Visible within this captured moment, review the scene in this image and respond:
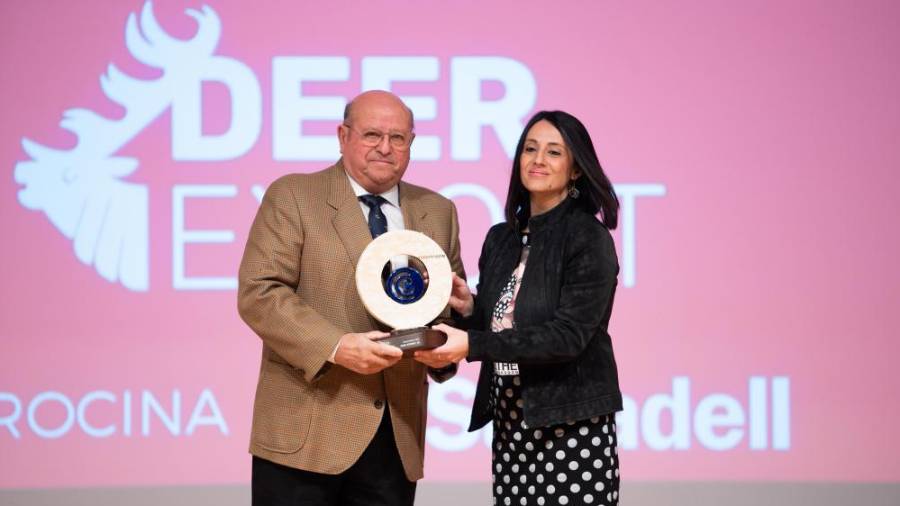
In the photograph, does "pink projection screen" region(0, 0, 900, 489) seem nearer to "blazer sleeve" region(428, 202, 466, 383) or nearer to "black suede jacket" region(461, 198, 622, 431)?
"blazer sleeve" region(428, 202, 466, 383)

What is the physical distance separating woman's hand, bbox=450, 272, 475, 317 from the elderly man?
0.51 feet

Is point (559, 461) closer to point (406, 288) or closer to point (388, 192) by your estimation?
point (406, 288)

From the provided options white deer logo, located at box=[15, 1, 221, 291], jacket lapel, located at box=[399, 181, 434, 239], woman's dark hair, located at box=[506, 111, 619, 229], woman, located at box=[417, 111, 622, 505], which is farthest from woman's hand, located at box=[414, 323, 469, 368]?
white deer logo, located at box=[15, 1, 221, 291]

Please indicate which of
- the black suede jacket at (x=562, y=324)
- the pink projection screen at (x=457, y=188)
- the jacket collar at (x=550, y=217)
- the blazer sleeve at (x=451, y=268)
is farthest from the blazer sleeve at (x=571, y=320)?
the pink projection screen at (x=457, y=188)

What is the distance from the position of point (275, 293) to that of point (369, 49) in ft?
7.72

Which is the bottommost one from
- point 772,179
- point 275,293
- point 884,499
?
point 884,499

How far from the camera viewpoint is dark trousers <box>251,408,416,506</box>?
237cm

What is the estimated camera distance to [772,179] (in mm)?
4449

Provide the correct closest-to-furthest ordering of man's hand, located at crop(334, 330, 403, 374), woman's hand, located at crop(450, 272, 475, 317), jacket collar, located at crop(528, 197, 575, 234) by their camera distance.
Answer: man's hand, located at crop(334, 330, 403, 374)
jacket collar, located at crop(528, 197, 575, 234)
woman's hand, located at crop(450, 272, 475, 317)

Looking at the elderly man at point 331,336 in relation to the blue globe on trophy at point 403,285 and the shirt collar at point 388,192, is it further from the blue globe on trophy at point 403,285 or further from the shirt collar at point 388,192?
the blue globe on trophy at point 403,285

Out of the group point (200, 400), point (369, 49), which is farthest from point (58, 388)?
point (369, 49)

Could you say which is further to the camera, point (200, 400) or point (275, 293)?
point (200, 400)

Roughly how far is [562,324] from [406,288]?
380 mm

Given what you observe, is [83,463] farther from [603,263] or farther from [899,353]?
[899,353]
